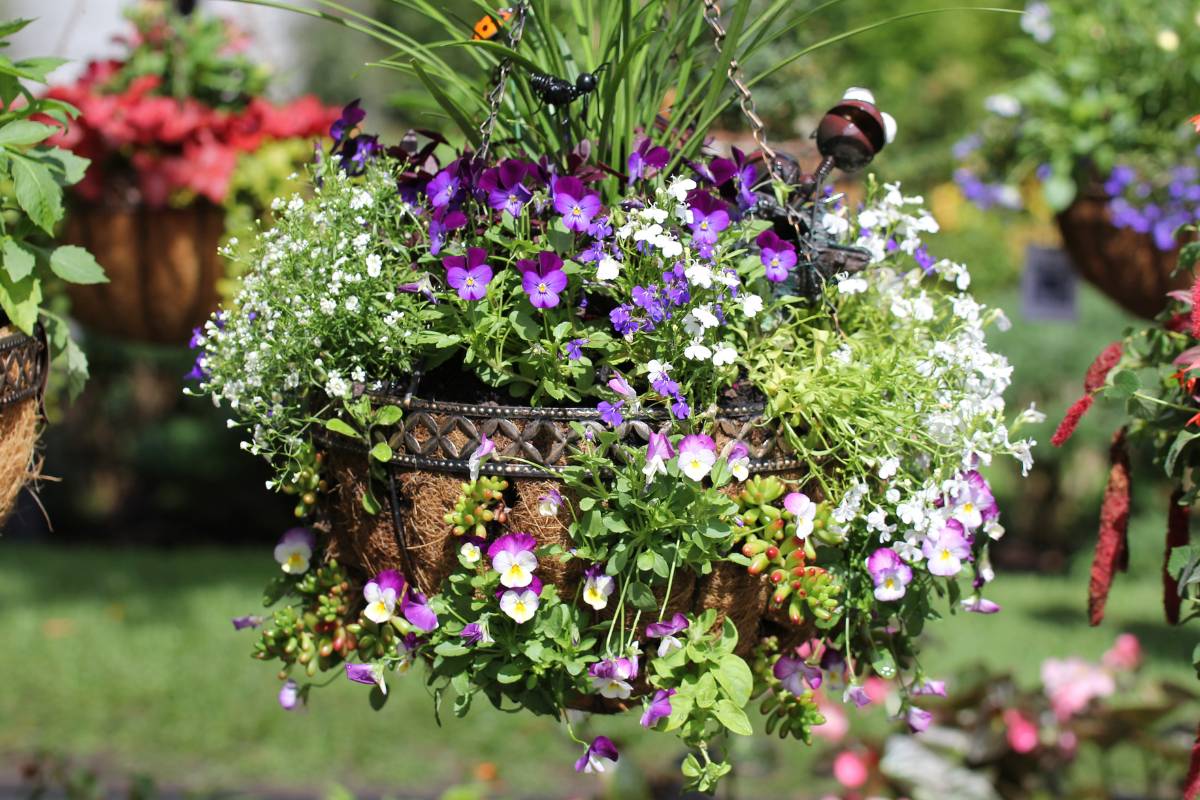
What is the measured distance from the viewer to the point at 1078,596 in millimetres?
5727

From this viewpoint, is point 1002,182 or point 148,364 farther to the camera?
point 148,364

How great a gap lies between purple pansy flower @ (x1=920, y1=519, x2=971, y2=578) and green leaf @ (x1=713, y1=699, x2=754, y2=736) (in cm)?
27

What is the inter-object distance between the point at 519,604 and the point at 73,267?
2.45 feet

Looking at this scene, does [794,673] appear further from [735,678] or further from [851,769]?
[851,769]

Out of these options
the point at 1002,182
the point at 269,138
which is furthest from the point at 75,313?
the point at 1002,182

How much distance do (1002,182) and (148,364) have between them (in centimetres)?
524

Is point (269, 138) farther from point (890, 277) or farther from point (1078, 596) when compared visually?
point (1078, 596)

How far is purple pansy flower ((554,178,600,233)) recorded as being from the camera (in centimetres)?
129

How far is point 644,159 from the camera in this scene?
136 centimetres

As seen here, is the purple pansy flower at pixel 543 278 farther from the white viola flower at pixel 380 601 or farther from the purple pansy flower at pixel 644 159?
the white viola flower at pixel 380 601

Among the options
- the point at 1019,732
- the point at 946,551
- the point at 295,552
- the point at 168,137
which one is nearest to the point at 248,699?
the point at 168,137

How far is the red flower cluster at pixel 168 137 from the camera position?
8.61ft

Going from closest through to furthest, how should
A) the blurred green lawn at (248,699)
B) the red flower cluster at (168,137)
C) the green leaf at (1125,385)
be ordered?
the green leaf at (1125,385) → the red flower cluster at (168,137) → the blurred green lawn at (248,699)

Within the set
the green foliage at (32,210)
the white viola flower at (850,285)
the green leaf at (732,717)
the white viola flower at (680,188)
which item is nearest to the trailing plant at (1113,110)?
the white viola flower at (850,285)
